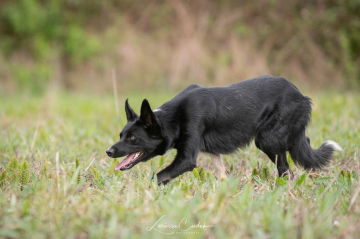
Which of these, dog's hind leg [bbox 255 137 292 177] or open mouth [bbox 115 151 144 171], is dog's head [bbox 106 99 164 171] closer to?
open mouth [bbox 115 151 144 171]

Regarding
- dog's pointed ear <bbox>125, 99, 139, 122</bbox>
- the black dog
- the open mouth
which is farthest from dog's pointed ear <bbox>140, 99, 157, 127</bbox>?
the open mouth

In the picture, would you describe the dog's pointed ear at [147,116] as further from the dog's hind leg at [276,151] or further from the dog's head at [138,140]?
the dog's hind leg at [276,151]

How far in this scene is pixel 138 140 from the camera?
2.87 metres

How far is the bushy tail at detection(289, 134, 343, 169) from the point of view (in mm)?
3088

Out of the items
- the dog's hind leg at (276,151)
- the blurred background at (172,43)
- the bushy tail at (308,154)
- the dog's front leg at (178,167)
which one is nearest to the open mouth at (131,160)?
the dog's front leg at (178,167)

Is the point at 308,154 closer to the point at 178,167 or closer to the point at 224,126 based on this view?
the point at 224,126

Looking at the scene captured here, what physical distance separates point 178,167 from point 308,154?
1.24 metres

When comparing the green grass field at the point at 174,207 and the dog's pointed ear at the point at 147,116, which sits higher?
the dog's pointed ear at the point at 147,116

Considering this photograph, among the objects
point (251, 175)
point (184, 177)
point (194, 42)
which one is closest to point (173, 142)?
point (184, 177)

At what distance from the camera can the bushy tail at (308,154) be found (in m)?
3.09

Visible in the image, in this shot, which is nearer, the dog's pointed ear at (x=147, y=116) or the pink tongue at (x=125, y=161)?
the dog's pointed ear at (x=147, y=116)

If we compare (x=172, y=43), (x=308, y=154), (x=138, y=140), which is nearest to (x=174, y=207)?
(x=138, y=140)

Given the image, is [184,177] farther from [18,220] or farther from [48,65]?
[48,65]

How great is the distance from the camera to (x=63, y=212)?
77.2 inches
